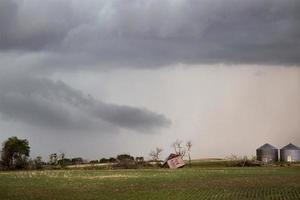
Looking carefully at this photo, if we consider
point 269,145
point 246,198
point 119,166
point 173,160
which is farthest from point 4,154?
point 246,198

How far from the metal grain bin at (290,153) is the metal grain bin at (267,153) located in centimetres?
197

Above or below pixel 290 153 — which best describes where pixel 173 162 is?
below

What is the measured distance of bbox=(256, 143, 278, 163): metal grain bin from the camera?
554 feet

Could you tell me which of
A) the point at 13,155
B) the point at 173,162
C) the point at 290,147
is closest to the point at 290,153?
the point at 290,147

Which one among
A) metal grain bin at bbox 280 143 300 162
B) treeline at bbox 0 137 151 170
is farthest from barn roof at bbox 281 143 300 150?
treeline at bbox 0 137 151 170

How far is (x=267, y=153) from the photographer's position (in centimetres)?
16962

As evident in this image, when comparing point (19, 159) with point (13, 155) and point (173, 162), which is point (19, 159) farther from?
point (173, 162)

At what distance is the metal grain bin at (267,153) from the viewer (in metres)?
169

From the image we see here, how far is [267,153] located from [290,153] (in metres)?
6.44

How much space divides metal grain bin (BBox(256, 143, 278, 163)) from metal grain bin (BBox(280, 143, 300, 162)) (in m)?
1.97

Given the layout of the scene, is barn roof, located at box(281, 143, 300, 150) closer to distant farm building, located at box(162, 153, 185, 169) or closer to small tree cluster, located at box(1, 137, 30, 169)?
distant farm building, located at box(162, 153, 185, 169)

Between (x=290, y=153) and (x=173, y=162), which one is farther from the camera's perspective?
(x=290, y=153)

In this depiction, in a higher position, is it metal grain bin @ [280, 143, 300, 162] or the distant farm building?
metal grain bin @ [280, 143, 300, 162]

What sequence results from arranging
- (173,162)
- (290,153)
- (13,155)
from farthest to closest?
(290,153)
(13,155)
(173,162)
